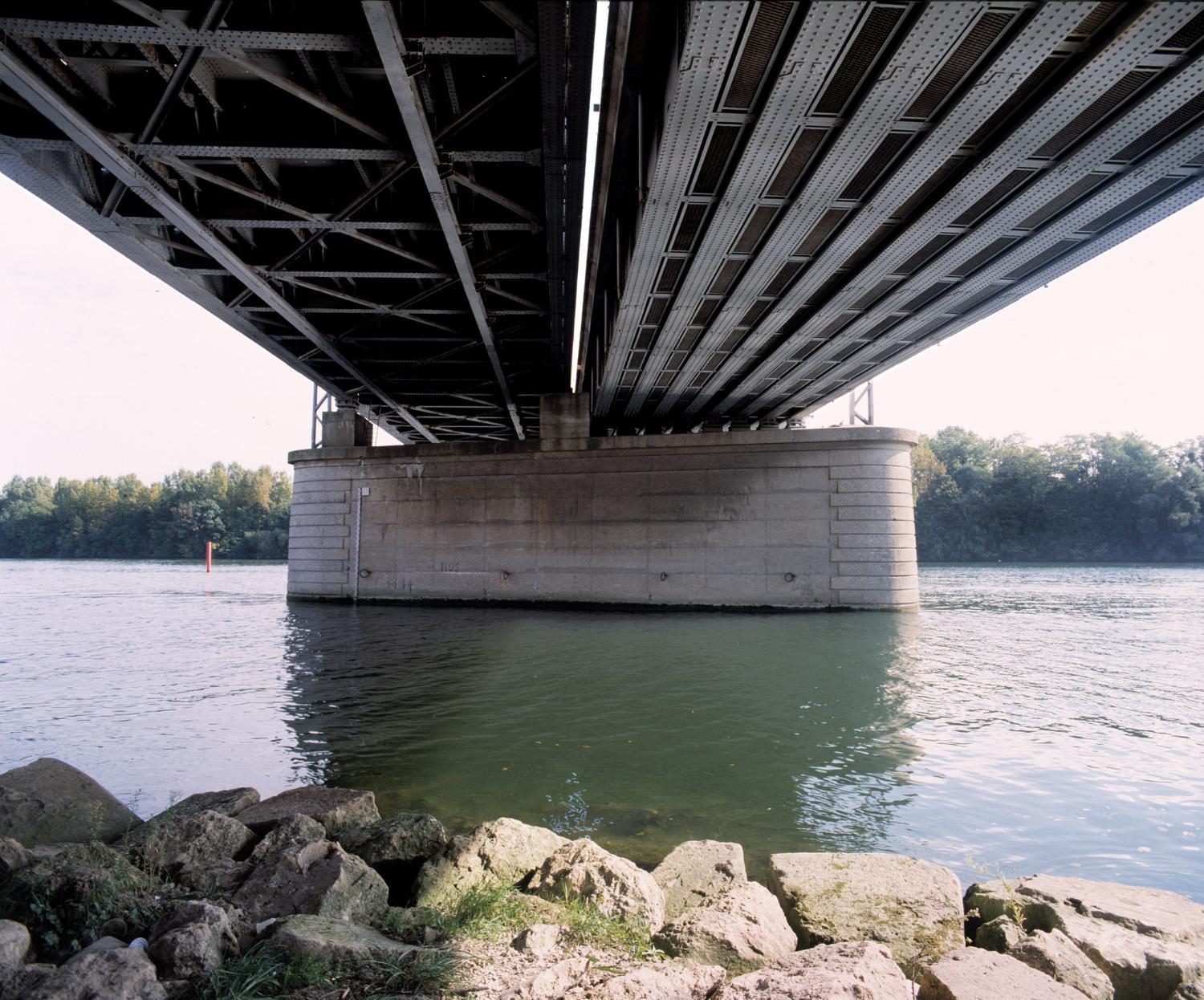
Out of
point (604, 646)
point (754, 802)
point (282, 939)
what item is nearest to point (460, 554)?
point (604, 646)

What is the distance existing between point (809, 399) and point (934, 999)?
28672 millimetres

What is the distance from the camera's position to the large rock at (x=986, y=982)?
3154 mm

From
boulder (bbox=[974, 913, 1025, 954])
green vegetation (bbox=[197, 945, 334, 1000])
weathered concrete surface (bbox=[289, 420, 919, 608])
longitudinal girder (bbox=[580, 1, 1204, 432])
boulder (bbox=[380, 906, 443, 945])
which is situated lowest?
boulder (bbox=[974, 913, 1025, 954])

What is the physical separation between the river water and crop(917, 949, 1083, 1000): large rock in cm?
188

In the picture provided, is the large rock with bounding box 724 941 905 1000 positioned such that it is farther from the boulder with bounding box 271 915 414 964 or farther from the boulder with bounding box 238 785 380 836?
the boulder with bounding box 238 785 380 836

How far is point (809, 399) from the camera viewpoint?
3031cm

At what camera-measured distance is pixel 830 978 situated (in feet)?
10.1

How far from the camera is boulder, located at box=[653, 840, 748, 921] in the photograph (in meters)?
4.39

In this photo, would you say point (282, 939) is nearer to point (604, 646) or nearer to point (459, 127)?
point (459, 127)

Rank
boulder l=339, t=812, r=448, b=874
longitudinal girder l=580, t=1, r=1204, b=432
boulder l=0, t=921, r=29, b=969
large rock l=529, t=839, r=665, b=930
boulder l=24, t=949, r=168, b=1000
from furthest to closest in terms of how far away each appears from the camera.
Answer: longitudinal girder l=580, t=1, r=1204, b=432, boulder l=339, t=812, r=448, b=874, large rock l=529, t=839, r=665, b=930, boulder l=0, t=921, r=29, b=969, boulder l=24, t=949, r=168, b=1000

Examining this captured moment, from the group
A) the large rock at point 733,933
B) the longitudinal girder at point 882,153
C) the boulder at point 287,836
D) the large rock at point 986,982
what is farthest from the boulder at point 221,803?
the longitudinal girder at point 882,153

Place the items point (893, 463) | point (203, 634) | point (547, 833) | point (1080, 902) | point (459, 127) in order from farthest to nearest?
point (893, 463) < point (203, 634) < point (459, 127) < point (547, 833) < point (1080, 902)

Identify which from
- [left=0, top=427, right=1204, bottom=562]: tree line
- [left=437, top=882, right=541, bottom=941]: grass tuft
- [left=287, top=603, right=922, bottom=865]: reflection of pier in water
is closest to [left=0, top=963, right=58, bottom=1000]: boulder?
[left=437, top=882, right=541, bottom=941]: grass tuft

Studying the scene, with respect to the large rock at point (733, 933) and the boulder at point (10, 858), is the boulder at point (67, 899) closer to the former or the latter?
the boulder at point (10, 858)
